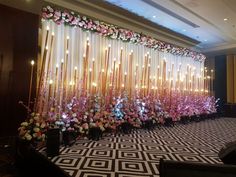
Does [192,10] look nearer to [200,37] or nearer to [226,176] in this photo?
[200,37]

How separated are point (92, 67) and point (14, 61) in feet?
6.91

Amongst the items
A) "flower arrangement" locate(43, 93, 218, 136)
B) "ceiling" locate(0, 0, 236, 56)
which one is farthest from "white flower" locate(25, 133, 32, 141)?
"ceiling" locate(0, 0, 236, 56)

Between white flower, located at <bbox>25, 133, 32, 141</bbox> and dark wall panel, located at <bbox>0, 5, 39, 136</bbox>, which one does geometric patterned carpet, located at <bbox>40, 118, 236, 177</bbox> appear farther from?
dark wall panel, located at <bbox>0, 5, 39, 136</bbox>

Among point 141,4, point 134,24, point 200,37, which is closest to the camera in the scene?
point 141,4

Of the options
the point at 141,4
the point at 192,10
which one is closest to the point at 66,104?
the point at 141,4

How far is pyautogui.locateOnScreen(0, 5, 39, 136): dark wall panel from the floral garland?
0.63 m

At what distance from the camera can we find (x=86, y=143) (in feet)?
15.8

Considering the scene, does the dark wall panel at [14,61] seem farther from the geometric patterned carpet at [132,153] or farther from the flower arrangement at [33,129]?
the geometric patterned carpet at [132,153]

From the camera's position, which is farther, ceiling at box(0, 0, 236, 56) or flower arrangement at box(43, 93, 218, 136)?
ceiling at box(0, 0, 236, 56)

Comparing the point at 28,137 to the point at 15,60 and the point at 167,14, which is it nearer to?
the point at 15,60

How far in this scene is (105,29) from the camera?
612 cm

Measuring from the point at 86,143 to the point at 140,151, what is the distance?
4.08ft

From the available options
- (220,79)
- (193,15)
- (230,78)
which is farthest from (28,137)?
(220,79)

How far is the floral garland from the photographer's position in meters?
5.07
